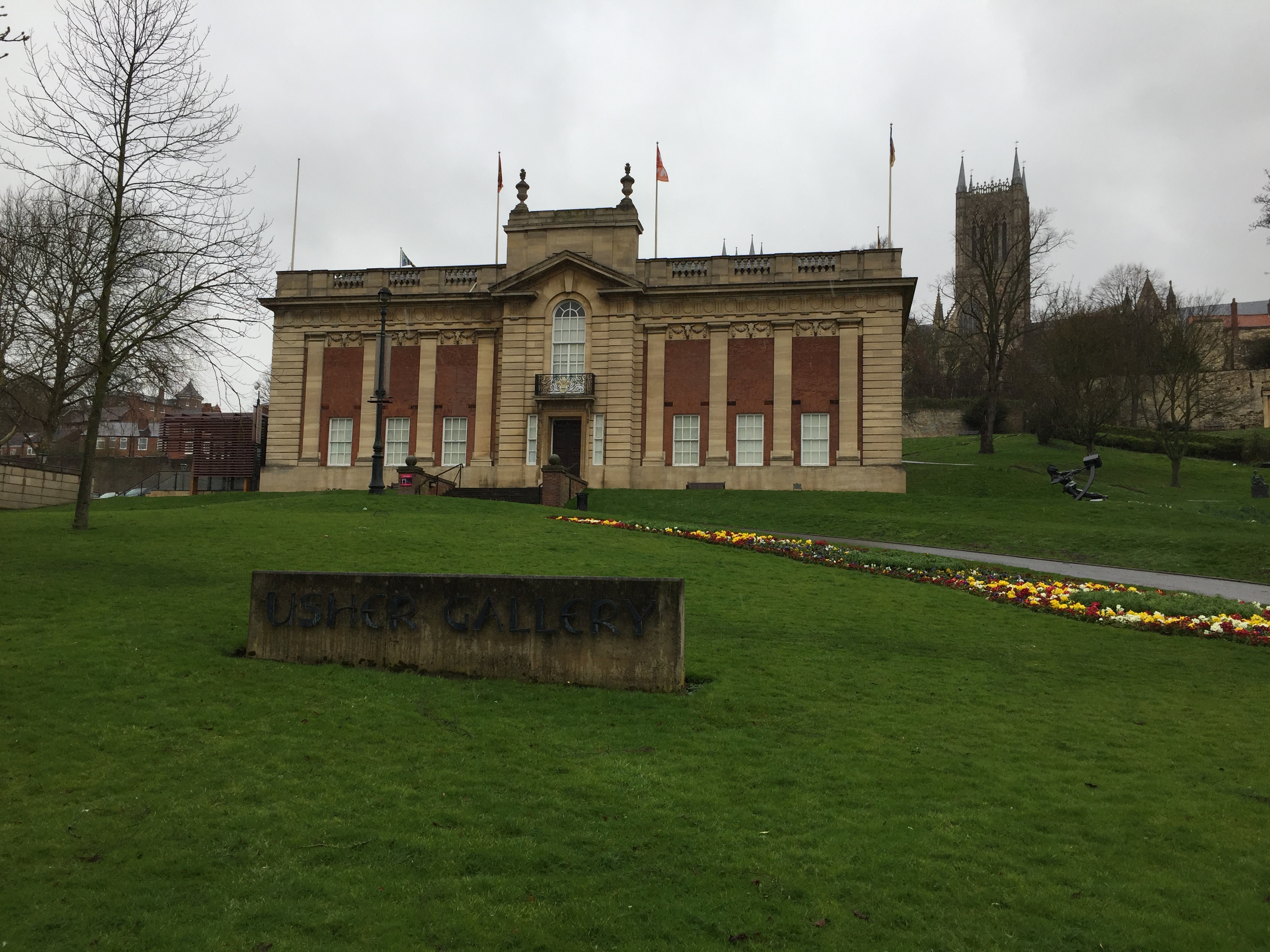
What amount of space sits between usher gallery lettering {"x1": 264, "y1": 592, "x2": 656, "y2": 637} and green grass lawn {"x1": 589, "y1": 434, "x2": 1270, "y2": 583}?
15433 millimetres

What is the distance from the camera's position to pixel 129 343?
18.3 meters

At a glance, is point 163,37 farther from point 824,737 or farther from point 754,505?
point 754,505

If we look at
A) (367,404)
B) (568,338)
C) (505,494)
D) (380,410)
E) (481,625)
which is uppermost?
(568,338)

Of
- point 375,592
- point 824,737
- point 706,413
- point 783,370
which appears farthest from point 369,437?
point 824,737

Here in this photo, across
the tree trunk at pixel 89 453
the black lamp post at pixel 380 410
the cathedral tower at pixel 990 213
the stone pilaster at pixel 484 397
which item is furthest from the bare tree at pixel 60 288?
the cathedral tower at pixel 990 213

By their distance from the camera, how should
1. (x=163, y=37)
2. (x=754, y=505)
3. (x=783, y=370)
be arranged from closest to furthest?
1. (x=163, y=37)
2. (x=754, y=505)
3. (x=783, y=370)

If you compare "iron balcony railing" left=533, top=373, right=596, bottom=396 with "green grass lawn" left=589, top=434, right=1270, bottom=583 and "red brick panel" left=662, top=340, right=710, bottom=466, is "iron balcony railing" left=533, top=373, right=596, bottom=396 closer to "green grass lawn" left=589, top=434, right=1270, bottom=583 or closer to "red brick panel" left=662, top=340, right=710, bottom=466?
"red brick panel" left=662, top=340, right=710, bottom=466

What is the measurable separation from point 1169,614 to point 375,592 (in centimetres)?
1178

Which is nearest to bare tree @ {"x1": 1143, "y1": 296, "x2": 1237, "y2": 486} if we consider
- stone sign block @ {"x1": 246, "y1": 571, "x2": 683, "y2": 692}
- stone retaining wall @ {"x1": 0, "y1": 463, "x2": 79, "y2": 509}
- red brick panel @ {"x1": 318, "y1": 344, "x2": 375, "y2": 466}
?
red brick panel @ {"x1": 318, "y1": 344, "x2": 375, "y2": 466}

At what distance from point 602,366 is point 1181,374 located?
3050 cm

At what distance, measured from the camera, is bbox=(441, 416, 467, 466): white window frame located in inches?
1623

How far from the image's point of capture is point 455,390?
4169 cm

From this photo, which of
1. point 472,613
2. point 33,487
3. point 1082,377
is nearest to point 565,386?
point 33,487

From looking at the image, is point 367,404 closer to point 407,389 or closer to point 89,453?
point 407,389
